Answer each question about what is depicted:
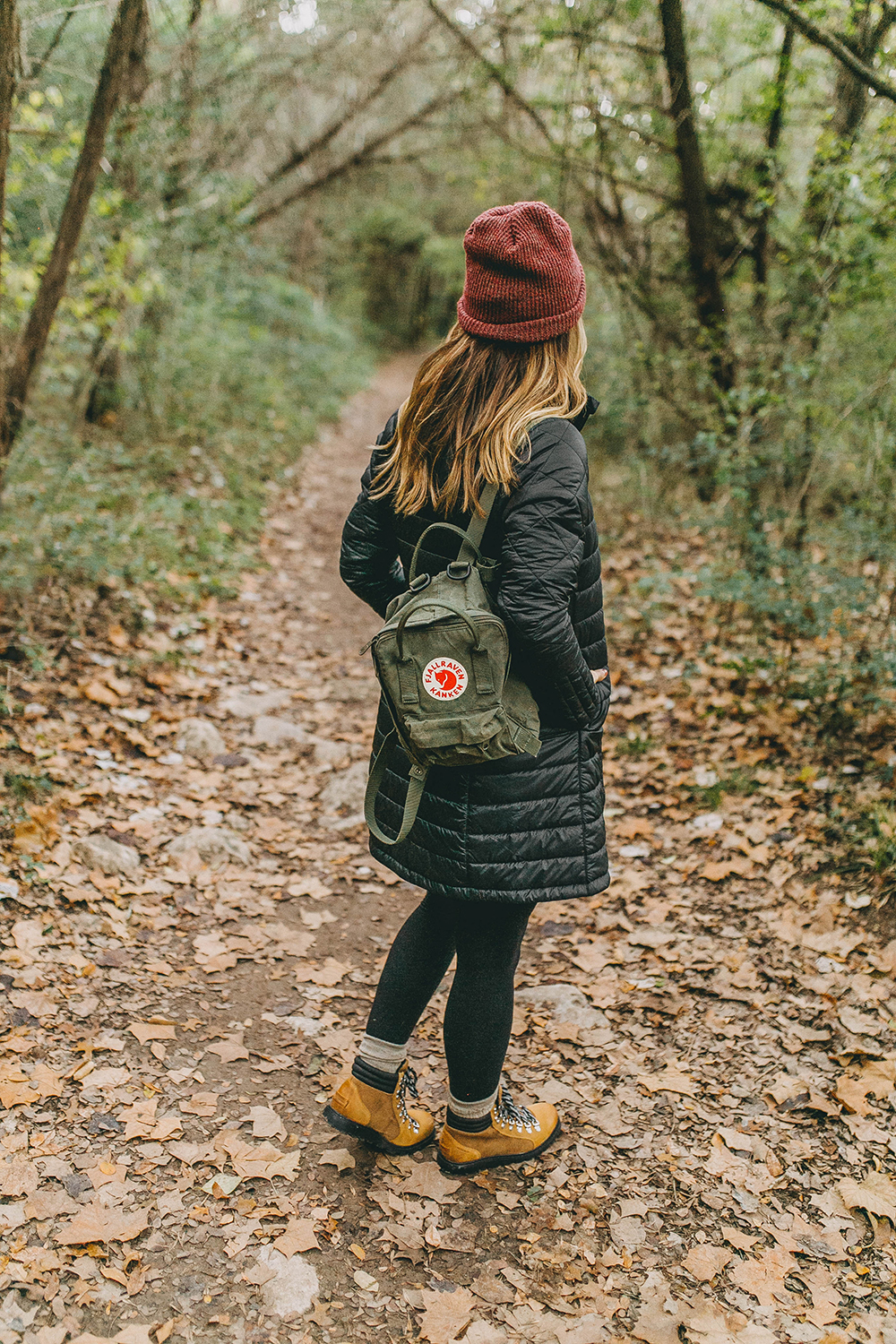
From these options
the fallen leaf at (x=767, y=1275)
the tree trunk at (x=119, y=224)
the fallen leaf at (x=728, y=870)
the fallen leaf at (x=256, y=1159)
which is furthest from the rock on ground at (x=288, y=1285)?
the tree trunk at (x=119, y=224)

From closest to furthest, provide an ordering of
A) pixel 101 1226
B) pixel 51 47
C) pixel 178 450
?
pixel 101 1226, pixel 51 47, pixel 178 450

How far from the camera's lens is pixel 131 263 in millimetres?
7879

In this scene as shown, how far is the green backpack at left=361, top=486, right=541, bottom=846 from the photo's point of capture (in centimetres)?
204

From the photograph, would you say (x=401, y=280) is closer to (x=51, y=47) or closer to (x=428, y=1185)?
(x=51, y=47)

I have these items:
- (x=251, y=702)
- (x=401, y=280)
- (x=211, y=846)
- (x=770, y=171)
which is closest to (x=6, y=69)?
(x=251, y=702)

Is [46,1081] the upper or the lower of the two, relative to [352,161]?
lower

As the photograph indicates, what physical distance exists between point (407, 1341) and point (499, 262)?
2601 mm

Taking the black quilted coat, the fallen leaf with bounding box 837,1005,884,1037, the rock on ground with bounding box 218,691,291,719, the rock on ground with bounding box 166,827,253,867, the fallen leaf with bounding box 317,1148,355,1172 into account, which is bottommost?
the fallen leaf with bounding box 317,1148,355,1172

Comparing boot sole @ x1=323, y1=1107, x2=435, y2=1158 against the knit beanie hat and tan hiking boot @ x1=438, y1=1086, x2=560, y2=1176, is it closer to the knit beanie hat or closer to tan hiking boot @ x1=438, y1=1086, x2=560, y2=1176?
tan hiking boot @ x1=438, y1=1086, x2=560, y2=1176

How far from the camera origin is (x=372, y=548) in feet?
8.03

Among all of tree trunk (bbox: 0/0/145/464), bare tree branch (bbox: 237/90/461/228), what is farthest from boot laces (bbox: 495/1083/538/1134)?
bare tree branch (bbox: 237/90/461/228)

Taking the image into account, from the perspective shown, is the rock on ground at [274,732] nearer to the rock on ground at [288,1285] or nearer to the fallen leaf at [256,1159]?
the fallen leaf at [256,1159]

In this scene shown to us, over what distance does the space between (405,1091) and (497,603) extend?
169 cm

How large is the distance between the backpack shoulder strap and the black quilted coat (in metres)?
0.03
